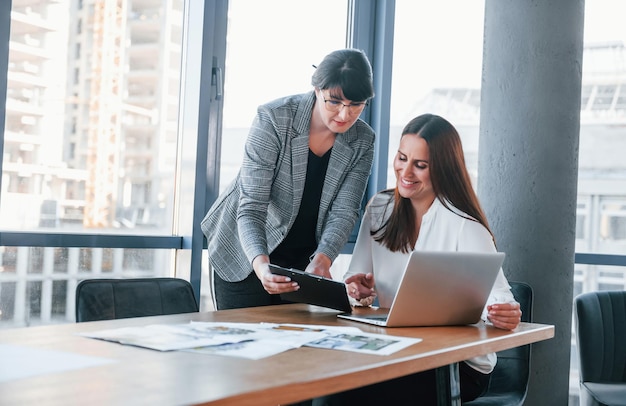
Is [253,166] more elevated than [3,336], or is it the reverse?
[253,166]

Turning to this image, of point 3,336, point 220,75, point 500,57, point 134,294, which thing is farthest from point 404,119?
point 3,336

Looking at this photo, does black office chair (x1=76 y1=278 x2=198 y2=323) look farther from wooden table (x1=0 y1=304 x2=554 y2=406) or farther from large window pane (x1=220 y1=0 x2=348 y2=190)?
large window pane (x1=220 y1=0 x2=348 y2=190)

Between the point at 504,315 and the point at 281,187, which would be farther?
the point at 281,187

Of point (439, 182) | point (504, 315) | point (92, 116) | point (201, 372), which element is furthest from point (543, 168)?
point (201, 372)

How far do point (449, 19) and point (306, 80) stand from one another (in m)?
0.94

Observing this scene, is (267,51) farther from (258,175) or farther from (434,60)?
(258,175)

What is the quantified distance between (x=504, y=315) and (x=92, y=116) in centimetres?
184

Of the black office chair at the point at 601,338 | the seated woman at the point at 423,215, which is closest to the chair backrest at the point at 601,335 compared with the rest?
the black office chair at the point at 601,338

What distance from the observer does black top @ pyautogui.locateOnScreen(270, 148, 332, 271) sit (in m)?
2.68

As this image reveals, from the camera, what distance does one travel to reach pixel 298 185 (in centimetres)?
262

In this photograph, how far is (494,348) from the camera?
6.13ft

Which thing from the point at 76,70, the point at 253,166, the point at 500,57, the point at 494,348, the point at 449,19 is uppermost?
the point at 449,19

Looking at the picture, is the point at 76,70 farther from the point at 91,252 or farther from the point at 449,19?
the point at 449,19

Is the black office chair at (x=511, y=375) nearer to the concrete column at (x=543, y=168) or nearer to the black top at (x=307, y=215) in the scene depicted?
the concrete column at (x=543, y=168)
